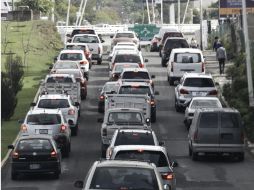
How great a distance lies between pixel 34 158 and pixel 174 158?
6792 millimetres

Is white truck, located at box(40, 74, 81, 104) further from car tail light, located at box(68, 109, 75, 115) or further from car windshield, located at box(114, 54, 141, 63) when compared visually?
car windshield, located at box(114, 54, 141, 63)

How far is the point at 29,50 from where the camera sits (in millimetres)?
73188

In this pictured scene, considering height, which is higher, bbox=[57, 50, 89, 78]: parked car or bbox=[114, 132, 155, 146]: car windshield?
bbox=[57, 50, 89, 78]: parked car

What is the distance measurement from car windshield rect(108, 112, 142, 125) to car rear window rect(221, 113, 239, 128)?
120 inches

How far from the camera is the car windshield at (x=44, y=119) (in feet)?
111

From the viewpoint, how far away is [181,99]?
44.9m

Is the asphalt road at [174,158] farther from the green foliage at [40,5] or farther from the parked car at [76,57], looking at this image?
the green foliage at [40,5]

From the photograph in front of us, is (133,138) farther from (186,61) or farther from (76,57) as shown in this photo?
(76,57)

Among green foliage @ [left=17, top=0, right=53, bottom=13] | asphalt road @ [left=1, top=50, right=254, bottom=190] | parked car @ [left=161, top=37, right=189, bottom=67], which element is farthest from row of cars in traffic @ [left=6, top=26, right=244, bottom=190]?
green foliage @ [left=17, top=0, right=53, bottom=13]

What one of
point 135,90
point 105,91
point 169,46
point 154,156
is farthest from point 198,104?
point 169,46

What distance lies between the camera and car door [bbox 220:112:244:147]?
32438mm

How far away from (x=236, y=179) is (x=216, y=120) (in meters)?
3.72

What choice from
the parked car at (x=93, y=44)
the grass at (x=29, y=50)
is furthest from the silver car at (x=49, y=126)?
the parked car at (x=93, y=44)

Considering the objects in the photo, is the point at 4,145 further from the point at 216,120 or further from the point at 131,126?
the point at 216,120
